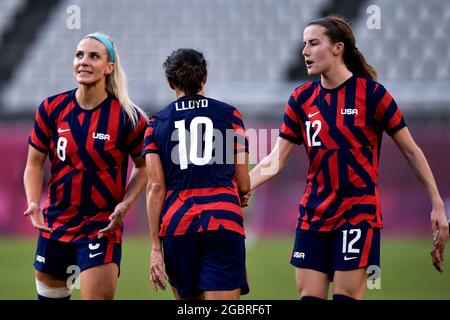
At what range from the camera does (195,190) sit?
16.8ft

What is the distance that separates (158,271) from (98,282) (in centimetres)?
64

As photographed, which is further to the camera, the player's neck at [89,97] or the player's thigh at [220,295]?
the player's neck at [89,97]

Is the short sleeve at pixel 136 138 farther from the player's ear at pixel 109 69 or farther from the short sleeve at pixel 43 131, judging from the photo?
the short sleeve at pixel 43 131

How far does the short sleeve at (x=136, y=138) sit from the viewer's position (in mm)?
5824

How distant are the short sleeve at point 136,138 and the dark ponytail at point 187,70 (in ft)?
2.47

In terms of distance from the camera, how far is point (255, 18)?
17297 millimetres

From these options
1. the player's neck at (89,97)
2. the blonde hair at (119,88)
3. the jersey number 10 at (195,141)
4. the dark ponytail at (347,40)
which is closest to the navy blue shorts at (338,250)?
the jersey number 10 at (195,141)

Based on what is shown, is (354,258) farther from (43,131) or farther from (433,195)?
(43,131)

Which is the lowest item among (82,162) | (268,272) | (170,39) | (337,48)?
(268,272)

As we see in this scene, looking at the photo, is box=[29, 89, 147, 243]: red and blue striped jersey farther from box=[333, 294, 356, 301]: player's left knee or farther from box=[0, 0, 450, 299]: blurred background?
box=[0, 0, 450, 299]: blurred background

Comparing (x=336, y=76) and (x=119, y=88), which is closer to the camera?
(x=336, y=76)

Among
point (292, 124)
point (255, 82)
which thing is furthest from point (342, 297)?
point (255, 82)
